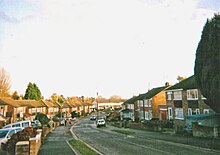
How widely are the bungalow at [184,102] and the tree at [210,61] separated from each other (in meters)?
8.98

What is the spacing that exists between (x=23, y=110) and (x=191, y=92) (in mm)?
44762

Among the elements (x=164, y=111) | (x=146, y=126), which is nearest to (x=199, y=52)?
(x=146, y=126)

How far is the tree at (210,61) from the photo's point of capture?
17.1 m

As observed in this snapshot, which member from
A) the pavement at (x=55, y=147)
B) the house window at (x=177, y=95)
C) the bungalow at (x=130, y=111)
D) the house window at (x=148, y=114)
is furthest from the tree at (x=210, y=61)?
the bungalow at (x=130, y=111)

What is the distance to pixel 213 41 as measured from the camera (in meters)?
17.4

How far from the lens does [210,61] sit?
17.8m

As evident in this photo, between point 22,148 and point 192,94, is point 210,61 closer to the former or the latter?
point 192,94

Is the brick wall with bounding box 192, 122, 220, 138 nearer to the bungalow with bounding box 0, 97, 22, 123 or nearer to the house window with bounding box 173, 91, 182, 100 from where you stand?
the house window with bounding box 173, 91, 182, 100

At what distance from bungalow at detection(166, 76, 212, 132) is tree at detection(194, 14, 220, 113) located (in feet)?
29.5

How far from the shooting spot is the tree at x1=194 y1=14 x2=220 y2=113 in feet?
56.2

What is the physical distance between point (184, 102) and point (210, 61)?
1624 cm

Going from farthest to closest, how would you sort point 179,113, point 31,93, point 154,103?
point 31,93 → point 154,103 → point 179,113

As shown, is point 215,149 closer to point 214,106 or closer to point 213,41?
point 214,106

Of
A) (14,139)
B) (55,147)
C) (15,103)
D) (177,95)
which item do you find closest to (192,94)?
(177,95)
